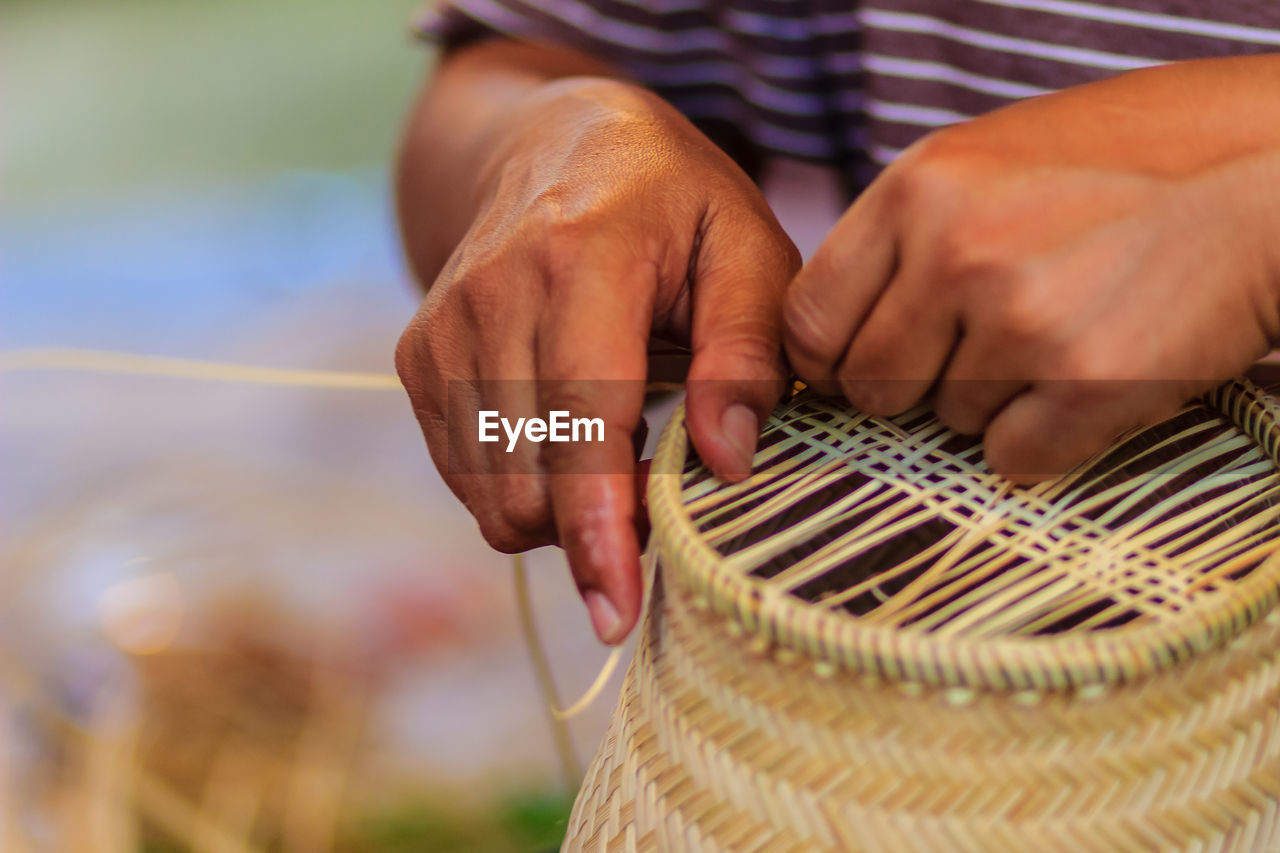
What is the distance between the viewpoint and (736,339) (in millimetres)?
525

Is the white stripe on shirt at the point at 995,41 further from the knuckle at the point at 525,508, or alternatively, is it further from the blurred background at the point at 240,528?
the blurred background at the point at 240,528

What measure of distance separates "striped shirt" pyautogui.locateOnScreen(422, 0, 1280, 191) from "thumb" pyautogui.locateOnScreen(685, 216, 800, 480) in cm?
38

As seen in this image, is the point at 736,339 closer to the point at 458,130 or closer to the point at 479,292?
the point at 479,292

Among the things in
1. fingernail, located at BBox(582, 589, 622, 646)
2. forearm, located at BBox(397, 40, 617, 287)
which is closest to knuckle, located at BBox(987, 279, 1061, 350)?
fingernail, located at BBox(582, 589, 622, 646)

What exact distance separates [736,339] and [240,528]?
1.08 meters

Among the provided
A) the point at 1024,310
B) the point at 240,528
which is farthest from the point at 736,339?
the point at 240,528

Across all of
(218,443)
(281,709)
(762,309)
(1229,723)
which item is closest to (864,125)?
(762,309)

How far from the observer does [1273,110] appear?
0.48 meters

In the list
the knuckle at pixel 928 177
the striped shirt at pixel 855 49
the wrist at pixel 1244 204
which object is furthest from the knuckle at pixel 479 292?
the striped shirt at pixel 855 49

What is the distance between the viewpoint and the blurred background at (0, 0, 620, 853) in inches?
41.9

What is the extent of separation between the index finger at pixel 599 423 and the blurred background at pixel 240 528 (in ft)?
1.64

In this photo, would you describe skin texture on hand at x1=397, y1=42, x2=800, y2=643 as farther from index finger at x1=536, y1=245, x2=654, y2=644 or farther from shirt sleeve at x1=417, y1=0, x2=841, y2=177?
shirt sleeve at x1=417, y1=0, x2=841, y2=177

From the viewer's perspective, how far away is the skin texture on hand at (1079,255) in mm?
455

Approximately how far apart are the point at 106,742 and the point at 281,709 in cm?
18
